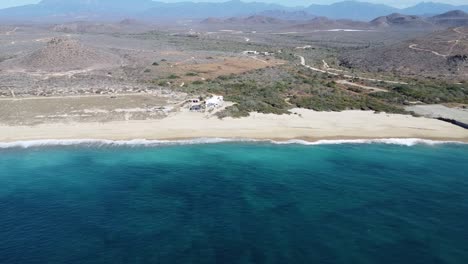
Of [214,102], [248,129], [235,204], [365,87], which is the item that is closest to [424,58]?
[365,87]

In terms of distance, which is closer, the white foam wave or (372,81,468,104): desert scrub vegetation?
the white foam wave

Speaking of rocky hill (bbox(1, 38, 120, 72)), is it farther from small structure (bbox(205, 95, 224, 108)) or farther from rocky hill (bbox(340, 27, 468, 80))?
rocky hill (bbox(340, 27, 468, 80))

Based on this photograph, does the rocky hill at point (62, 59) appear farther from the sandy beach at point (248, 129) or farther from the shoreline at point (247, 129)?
the shoreline at point (247, 129)

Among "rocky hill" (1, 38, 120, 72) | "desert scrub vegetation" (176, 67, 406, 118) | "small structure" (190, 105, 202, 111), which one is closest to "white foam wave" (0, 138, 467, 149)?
"desert scrub vegetation" (176, 67, 406, 118)

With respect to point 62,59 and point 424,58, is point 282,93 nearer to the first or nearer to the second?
point 424,58

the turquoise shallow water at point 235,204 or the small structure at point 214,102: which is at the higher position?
the small structure at point 214,102

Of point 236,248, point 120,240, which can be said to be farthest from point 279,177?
point 120,240

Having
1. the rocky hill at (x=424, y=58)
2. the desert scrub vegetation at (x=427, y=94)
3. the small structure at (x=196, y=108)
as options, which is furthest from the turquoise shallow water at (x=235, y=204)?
the rocky hill at (x=424, y=58)
